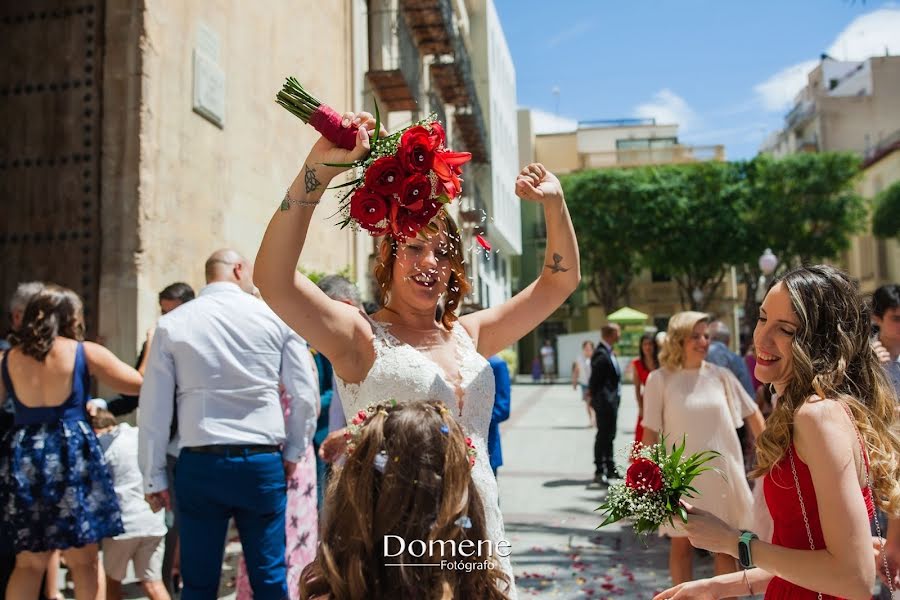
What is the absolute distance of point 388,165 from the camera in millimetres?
2215

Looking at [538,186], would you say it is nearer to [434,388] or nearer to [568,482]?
[434,388]

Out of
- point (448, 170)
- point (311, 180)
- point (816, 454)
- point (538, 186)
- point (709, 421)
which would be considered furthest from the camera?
point (709, 421)

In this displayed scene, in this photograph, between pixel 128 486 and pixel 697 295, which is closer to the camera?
pixel 128 486

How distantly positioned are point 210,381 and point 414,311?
66.7 inches

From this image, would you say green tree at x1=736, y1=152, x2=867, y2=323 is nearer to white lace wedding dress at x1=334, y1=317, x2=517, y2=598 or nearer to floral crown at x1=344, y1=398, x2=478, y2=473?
white lace wedding dress at x1=334, y1=317, x2=517, y2=598

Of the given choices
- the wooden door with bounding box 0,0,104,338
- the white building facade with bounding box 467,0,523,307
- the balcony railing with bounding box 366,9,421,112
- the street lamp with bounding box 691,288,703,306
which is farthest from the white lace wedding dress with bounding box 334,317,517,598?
the street lamp with bounding box 691,288,703,306

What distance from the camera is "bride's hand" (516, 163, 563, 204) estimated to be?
2.60 meters

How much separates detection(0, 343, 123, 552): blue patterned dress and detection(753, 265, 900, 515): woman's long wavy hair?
11.7 feet

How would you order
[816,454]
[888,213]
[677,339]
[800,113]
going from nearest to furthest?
[816,454] → [677,339] → [888,213] → [800,113]

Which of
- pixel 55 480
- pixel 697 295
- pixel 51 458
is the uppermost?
pixel 697 295

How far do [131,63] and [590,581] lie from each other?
5822 millimetres

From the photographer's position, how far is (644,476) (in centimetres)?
210

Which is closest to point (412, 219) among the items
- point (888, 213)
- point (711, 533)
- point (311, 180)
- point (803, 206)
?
point (311, 180)

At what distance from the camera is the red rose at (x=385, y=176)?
221 cm
